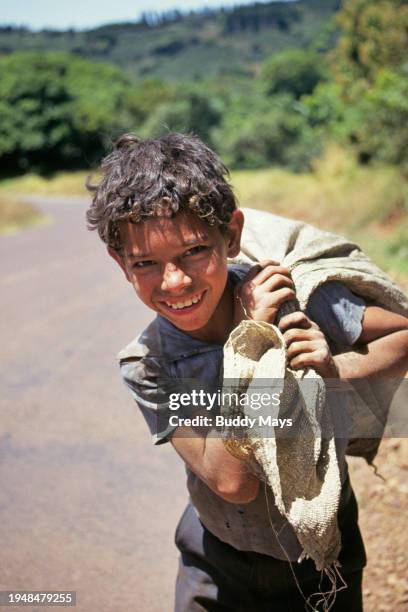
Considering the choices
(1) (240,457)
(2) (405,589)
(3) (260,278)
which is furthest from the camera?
(2) (405,589)

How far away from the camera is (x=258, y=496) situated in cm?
171

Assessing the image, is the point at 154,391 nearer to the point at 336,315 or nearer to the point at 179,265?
the point at 179,265

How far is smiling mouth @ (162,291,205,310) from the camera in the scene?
1.56 meters

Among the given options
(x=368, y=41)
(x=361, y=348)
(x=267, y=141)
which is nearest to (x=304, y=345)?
(x=361, y=348)

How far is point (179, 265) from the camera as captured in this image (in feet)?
5.04

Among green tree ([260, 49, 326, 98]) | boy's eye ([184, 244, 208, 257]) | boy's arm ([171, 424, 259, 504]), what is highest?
green tree ([260, 49, 326, 98])

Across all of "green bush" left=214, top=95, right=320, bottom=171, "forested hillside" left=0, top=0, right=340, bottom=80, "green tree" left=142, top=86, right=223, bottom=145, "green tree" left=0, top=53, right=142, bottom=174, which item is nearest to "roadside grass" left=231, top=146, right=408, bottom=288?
"green bush" left=214, top=95, right=320, bottom=171

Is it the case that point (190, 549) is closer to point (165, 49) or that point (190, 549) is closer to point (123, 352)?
point (123, 352)

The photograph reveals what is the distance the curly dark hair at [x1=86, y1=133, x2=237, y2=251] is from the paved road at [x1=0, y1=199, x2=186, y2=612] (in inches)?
77.2

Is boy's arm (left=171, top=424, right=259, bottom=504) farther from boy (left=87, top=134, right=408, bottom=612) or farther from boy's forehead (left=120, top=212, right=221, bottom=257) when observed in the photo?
boy's forehead (left=120, top=212, right=221, bottom=257)

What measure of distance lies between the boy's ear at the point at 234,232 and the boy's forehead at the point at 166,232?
0.10 metres

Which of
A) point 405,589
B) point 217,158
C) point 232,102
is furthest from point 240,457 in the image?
point 232,102

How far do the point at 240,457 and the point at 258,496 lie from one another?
31 centimetres

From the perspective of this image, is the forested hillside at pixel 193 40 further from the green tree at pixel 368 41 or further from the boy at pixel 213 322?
the boy at pixel 213 322
